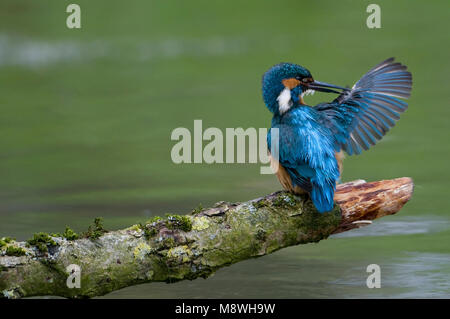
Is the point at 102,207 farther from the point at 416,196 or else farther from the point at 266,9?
the point at 266,9

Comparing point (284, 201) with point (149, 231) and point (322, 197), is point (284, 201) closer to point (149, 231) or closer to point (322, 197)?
point (322, 197)

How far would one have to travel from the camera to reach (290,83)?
6.32 metres

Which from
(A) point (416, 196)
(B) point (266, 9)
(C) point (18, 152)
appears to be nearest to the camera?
(A) point (416, 196)

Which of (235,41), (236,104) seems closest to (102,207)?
(236,104)

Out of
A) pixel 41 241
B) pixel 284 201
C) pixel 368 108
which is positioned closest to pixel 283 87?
pixel 368 108

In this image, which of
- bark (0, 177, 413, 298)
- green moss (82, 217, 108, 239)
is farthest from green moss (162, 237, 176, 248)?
green moss (82, 217, 108, 239)

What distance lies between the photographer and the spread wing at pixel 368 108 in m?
6.47

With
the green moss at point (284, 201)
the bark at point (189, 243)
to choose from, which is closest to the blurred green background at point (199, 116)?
the bark at point (189, 243)

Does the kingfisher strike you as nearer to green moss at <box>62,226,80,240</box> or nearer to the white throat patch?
the white throat patch

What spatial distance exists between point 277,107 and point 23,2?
14999 mm

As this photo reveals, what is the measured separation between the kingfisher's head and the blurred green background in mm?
1665

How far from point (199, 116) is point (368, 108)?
23.0 feet

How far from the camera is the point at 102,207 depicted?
9.54 metres

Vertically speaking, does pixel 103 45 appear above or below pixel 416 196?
above
